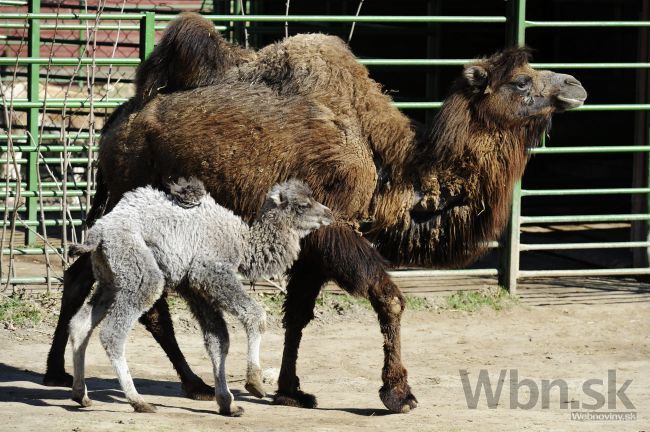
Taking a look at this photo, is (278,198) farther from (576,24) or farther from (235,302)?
(576,24)

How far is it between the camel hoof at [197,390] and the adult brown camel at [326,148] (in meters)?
0.11

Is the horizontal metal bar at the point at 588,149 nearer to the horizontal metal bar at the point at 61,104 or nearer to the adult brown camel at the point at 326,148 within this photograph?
the adult brown camel at the point at 326,148

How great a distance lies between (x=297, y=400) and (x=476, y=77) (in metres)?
2.26

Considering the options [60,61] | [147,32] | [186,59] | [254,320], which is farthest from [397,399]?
[60,61]

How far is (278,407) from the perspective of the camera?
20.4ft

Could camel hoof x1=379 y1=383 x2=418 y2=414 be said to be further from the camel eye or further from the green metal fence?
the green metal fence

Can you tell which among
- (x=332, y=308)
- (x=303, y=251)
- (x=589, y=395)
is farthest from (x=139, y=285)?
(x=332, y=308)

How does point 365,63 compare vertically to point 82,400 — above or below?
above

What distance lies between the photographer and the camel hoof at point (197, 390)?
6.27m

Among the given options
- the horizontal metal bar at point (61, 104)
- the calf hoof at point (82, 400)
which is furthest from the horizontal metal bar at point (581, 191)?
the calf hoof at point (82, 400)

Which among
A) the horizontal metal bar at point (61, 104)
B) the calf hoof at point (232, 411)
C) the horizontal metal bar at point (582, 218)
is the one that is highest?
the horizontal metal bar at point (61, 104)

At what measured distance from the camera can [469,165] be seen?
21.2 ft

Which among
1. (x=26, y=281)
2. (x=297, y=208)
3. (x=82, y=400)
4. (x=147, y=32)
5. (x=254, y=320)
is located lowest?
(x=82, y=400)

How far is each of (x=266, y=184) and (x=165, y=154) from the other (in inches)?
27.1
